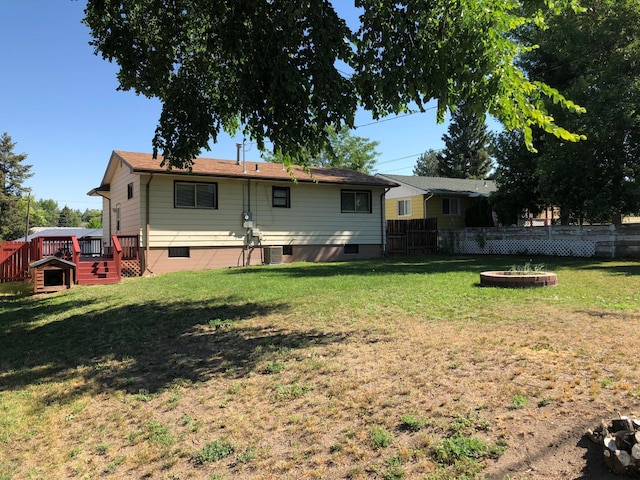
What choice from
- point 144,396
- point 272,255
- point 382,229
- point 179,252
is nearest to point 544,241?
point 382,229

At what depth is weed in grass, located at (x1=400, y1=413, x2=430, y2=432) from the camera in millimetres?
3092

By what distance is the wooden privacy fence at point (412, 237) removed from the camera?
2130cm

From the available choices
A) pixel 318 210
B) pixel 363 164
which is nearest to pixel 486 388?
pixel 318 210

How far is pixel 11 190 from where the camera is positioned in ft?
200

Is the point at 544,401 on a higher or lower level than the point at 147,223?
lower

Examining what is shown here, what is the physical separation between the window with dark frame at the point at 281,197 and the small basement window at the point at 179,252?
3.83 metres

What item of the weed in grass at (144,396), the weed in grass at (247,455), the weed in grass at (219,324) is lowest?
the weed in grass at (247,455)

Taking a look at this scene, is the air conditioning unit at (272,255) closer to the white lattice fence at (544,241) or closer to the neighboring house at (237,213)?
the neighboring house at (237,213)

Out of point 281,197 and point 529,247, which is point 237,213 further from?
point 529,247

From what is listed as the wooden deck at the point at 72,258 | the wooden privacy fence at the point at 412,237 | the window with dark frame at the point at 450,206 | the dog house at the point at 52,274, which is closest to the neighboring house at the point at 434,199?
the window with dark frame at the point at 450,206

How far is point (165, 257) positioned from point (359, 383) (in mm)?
13245

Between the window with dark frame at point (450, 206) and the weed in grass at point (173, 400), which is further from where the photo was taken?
the window with dark frame at point (450, 206)

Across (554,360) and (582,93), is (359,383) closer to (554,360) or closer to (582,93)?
(554,360)

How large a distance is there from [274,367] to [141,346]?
2.28 m
